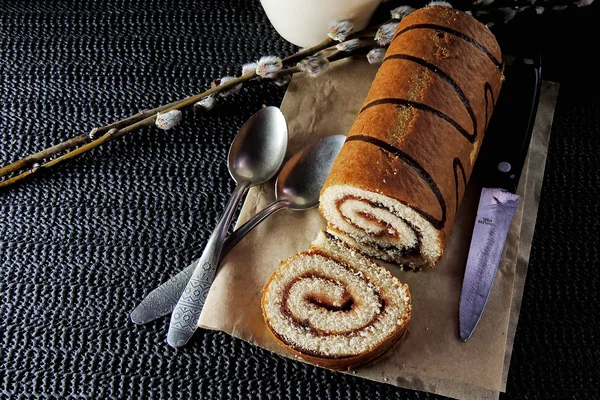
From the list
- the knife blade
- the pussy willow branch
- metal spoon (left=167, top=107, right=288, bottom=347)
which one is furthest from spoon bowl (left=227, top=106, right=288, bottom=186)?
the knife blade

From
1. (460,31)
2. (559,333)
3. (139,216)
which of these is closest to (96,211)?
(139,216)

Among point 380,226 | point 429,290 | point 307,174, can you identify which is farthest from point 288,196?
point 429,290

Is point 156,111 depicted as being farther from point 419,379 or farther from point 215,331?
point 419,379

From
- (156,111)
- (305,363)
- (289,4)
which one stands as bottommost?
(305,363)

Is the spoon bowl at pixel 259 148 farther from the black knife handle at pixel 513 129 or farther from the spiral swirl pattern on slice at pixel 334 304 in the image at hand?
the black knife handle at pixel 513 129

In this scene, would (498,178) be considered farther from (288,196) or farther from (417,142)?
(288,196)

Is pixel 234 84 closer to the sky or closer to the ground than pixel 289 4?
closer to the ground

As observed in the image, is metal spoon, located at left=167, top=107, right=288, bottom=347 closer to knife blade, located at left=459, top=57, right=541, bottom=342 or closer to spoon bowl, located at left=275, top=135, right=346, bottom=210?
spoon bowl, located at left=275, top=135, right=346, bottom=210
